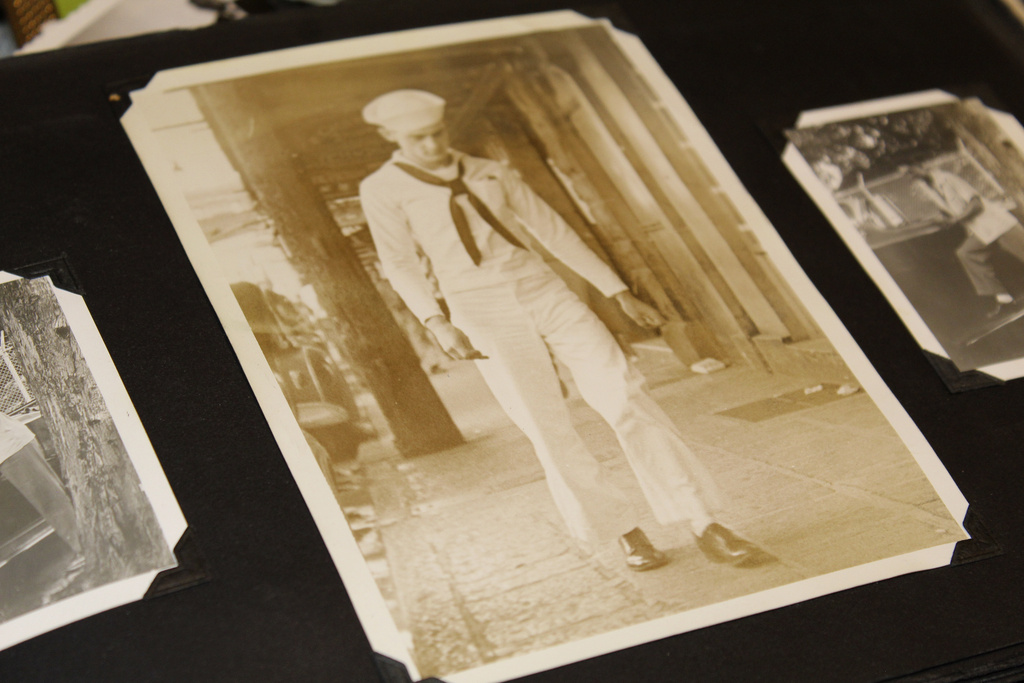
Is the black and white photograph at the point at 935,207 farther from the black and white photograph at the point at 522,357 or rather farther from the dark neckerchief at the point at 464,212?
the dark neckerchief at the point at 464,212

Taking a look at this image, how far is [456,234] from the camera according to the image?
3.16ft

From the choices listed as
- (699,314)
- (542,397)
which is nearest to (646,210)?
(699,314)

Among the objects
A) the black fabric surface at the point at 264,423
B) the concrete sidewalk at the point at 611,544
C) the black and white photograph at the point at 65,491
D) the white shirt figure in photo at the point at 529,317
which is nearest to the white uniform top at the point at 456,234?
the white shirt figure in photo at the point at 529,317

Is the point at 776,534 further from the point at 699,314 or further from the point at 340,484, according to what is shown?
the point at 340,484

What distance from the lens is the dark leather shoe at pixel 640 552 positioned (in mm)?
799

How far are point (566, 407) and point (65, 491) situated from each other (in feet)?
1.70

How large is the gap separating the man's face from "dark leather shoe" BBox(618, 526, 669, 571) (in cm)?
53

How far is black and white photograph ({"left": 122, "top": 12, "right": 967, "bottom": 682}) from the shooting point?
2.58 ft

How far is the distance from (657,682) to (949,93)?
1.07 m

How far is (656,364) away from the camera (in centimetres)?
93

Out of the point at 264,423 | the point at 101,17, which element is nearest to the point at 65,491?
the point at 264,423

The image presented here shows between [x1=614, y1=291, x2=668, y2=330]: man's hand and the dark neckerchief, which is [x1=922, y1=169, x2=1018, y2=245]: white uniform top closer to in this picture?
[x1=614, y1=291, x2=668, y2=330]: man's hand

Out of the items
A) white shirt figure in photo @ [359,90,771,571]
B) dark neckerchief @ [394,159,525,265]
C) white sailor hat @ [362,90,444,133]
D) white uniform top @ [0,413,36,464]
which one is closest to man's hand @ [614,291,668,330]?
white shirt figure in photo @ [359,90,771,571]

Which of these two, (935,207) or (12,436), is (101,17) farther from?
(935,207)
